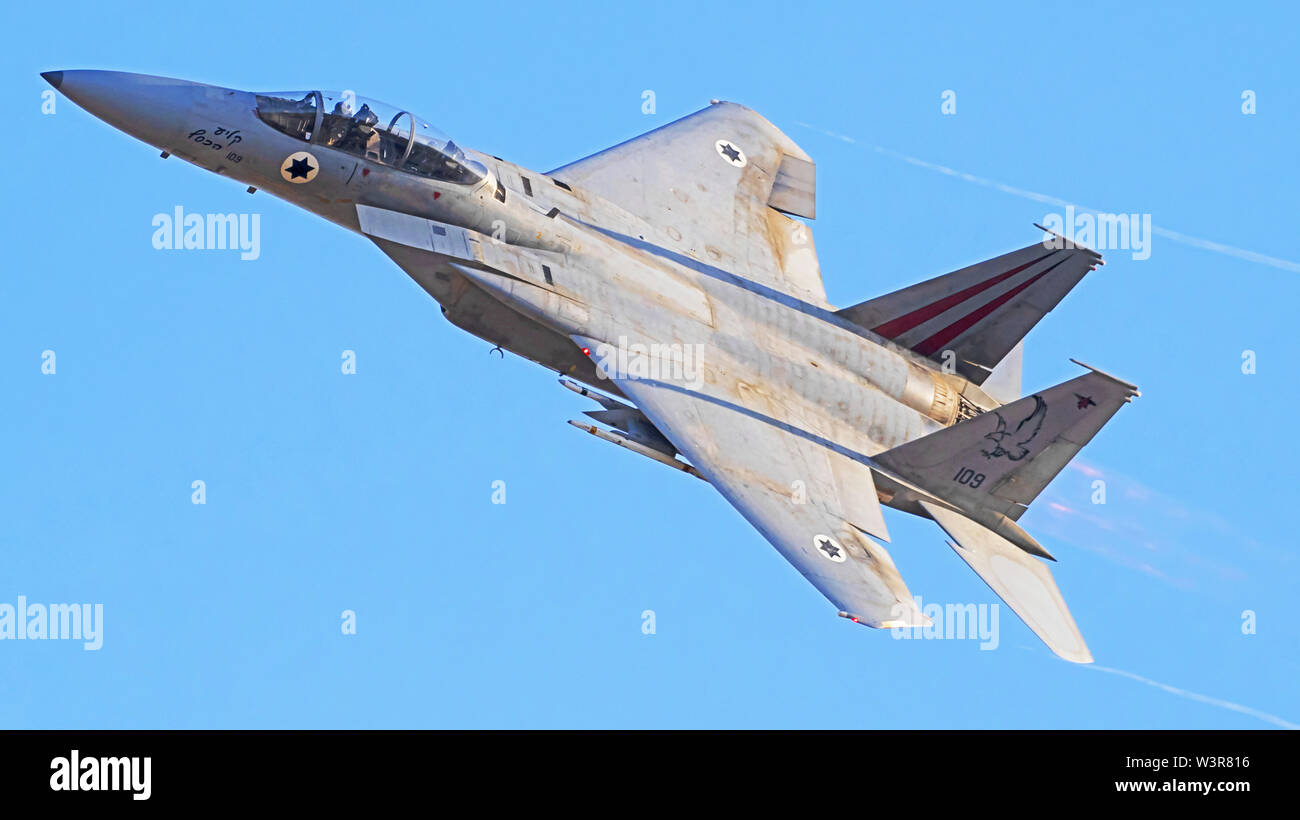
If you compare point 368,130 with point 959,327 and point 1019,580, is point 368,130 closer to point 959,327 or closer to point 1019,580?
point 959,327

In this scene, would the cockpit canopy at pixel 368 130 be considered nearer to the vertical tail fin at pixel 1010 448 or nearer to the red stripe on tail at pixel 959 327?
the red stripe on tail at pixel 959 327

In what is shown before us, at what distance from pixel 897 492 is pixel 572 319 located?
4428 mm

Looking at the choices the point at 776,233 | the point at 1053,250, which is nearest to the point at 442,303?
the point at 776,233

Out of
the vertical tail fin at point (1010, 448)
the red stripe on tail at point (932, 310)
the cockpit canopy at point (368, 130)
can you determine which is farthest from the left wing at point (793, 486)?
the cockpit canopy at point (368, 130)

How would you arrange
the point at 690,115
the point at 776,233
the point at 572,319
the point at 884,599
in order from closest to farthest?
the point at 884,599
the point at 572,319
the point at 776,233
the point at 690,115

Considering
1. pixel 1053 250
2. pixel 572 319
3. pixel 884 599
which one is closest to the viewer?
pixel 884 599

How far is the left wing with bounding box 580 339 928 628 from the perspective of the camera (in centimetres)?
2247

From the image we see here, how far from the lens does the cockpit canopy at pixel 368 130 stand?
2328cm

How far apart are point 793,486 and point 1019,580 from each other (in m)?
2.91

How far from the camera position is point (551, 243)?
2405 centimetres

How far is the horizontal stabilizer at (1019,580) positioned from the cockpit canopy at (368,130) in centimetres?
692

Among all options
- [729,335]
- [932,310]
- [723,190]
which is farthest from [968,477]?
[723,190]

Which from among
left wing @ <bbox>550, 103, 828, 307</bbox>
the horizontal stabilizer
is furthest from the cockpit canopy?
the horizontal stabilizer

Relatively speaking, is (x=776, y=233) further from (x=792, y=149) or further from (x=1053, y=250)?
(x=1053, y=250)
